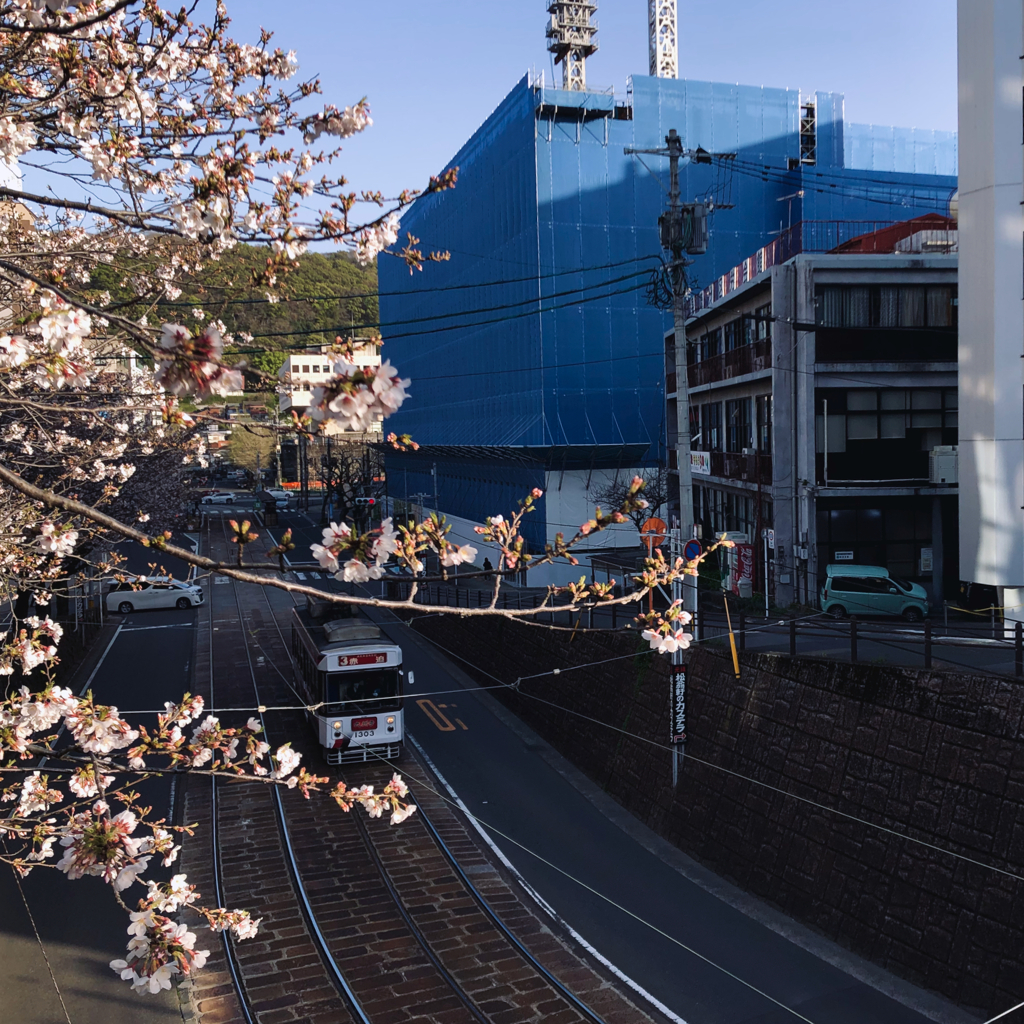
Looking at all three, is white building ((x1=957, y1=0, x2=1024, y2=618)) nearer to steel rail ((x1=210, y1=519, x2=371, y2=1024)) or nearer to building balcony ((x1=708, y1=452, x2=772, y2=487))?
building balcony ((x1=708, y1=452, x2=772, y2=487))

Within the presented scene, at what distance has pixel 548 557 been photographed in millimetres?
5359

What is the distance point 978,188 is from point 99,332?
18.2m

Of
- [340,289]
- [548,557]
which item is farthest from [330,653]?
[340,289]

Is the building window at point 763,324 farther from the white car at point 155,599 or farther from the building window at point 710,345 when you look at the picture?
the white car at point 155,599

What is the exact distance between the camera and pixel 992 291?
19547mm

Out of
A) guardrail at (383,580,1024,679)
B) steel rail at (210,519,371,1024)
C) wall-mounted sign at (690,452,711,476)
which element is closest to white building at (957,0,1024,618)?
guardrail at (383,580,1024,679)

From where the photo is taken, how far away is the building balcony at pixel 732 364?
27609mm

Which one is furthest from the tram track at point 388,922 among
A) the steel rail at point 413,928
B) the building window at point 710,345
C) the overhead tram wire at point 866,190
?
the overhead tram wire at point 866,190

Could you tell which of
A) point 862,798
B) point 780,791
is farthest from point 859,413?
point 862,798

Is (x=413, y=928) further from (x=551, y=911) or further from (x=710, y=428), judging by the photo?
(x=710, y=428)

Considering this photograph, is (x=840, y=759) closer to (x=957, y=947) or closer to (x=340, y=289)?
(x=957, y=947)

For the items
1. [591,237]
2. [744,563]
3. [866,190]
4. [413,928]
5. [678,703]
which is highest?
[866,190]

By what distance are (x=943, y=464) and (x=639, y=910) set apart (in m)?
16.9

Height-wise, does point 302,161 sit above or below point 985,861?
above
